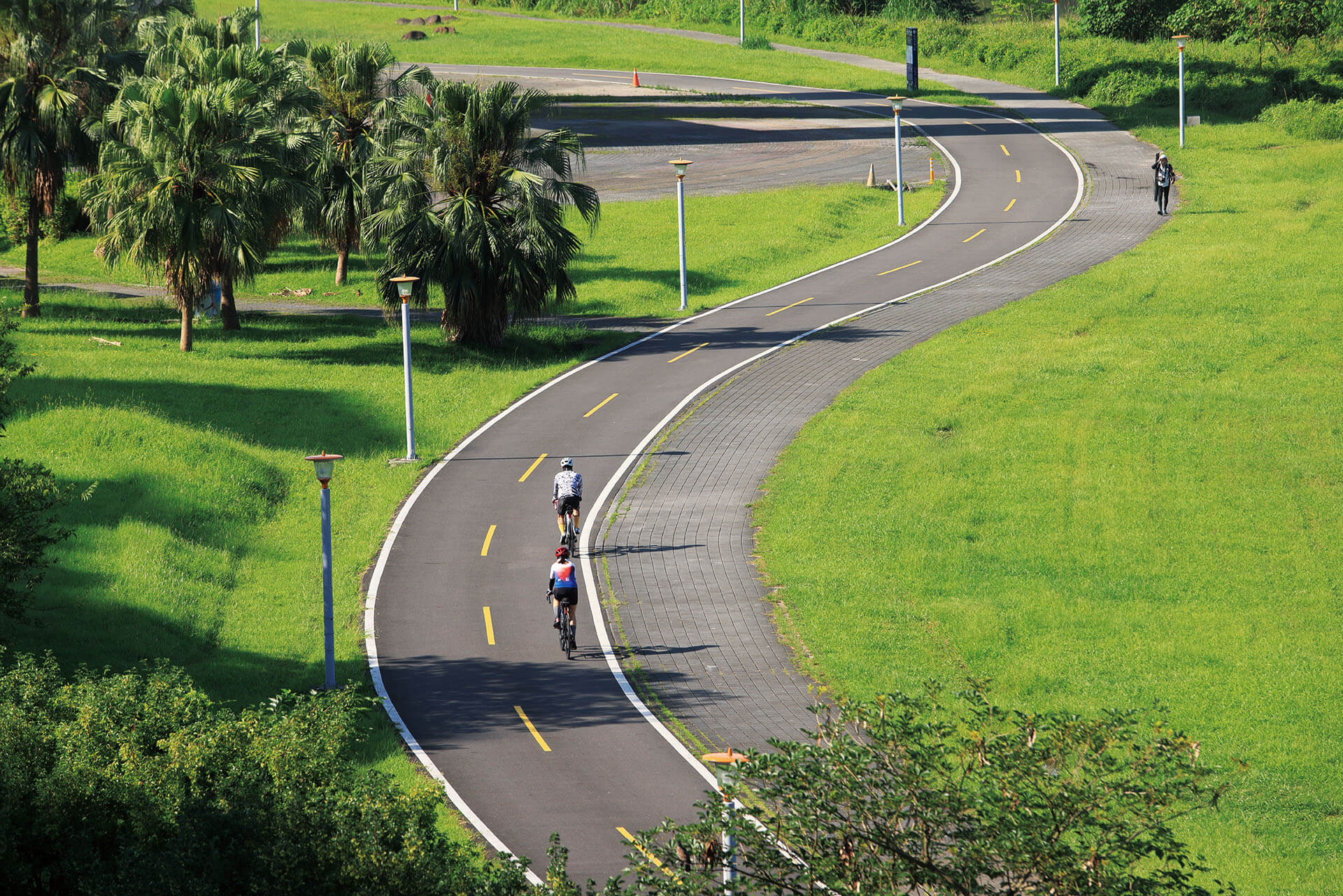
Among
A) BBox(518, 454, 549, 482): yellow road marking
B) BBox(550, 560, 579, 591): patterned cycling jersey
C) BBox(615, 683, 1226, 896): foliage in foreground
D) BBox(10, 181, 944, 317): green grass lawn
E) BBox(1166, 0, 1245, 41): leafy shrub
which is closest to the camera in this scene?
BBox(615, 683, 1226, 896): foliage in foreground

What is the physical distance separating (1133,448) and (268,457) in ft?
64.0

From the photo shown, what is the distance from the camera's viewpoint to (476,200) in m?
37.0

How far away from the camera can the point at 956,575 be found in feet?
78.2

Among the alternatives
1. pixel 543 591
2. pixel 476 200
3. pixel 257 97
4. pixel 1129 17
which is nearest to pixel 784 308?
pixel 476 200

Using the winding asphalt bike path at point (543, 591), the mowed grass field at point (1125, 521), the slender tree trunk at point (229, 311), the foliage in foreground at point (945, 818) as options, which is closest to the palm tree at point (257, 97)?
the slender tree trunk at point (229, 311)

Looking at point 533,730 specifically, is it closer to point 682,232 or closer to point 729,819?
point 729,819

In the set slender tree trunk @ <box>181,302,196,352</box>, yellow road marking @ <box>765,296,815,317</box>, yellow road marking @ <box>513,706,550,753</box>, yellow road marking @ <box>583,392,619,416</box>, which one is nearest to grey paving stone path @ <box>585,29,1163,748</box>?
yellow road marking @ <box>513,706,550,753</box>

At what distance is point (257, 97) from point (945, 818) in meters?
36.1

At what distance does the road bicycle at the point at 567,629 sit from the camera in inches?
854

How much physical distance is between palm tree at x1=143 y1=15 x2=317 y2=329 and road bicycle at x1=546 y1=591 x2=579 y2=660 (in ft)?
60.6

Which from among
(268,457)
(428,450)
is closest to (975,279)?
(428,450)

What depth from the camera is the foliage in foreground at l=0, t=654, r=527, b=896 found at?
11273 mm

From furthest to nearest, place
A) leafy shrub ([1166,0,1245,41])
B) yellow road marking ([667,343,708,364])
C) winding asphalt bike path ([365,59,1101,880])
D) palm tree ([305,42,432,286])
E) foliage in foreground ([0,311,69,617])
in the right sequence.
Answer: leafy shrub ([1166,0,1245,41]), palm tree ([305,42,432,286]), yellow road marking ([667,343,708,364]), foliage in foreground ([0,311,69,617]), winding asphalt bike path ([365,59,1101,880])

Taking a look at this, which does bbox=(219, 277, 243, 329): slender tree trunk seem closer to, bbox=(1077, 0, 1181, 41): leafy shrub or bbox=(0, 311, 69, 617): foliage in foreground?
bbox=(0, 311, 69, 617): foliage in foreground
